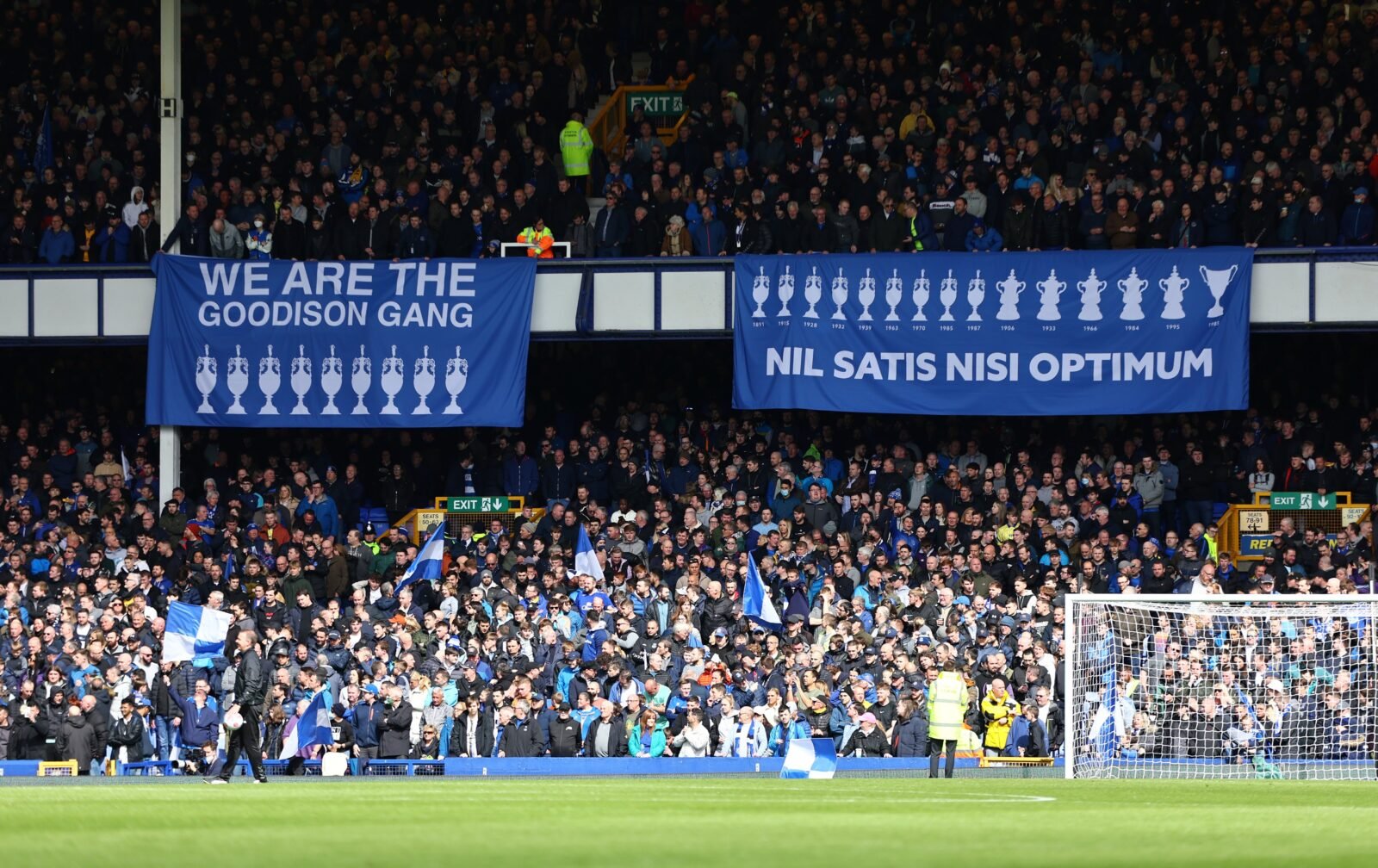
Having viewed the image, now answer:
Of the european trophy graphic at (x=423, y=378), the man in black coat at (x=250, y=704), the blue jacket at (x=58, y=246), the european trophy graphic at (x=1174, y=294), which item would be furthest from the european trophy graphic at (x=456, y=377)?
the man in black coat at (x=250, y=704)

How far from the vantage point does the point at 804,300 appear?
89.0 feet

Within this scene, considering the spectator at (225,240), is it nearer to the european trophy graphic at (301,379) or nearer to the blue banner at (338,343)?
the blue banner at (338,343)

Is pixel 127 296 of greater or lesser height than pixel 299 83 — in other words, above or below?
below

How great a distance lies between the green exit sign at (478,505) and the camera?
2783cm

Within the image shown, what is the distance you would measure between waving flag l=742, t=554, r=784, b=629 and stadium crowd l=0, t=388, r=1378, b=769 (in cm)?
18

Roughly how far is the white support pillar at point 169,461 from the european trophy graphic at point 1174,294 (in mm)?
12346

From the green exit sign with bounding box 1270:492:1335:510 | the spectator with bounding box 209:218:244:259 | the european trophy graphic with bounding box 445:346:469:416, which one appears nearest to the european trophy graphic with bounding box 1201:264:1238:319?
the green exit sign with bounding box 1270:492:1335:510

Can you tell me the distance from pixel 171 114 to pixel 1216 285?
13.2 metres

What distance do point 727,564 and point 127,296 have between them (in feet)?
30.0

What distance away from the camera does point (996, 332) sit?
26812 mm

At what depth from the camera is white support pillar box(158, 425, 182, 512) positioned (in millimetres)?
28250

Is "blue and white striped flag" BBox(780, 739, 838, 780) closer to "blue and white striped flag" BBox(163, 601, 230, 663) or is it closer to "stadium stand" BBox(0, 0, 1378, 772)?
"stadium stand" BBox(0, 0, 1378, 772)

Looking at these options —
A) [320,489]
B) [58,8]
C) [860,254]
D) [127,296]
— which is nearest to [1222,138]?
[860,254]

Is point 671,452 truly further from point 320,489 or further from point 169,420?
point 169,420
